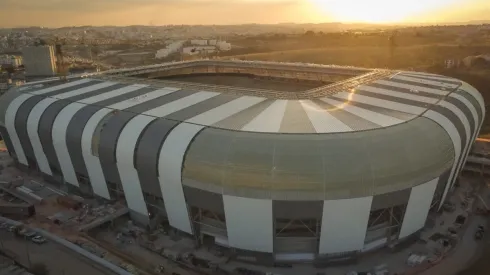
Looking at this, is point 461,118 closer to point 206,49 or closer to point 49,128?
point 49,128

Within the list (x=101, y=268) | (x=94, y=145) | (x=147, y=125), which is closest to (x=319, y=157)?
(x=147, y=125)

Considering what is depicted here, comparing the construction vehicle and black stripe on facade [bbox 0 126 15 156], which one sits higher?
black stripe on facade [bbox 0 126 15 156]

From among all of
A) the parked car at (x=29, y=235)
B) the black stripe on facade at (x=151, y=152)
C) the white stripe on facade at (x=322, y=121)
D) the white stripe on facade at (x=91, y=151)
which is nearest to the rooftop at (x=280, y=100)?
the white stripe on facade at (x=322, y=121)

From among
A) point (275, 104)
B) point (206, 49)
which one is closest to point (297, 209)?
point (275, 104)

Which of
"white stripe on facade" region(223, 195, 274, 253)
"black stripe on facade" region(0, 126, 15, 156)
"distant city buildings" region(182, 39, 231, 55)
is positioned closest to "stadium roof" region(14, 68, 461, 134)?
"black stripe on facade" region(0, 126, 15, 156)

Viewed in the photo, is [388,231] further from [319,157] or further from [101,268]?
[101,268]

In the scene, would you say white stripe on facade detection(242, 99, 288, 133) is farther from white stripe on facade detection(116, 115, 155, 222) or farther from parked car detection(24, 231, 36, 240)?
parked car detection(24, 231, 36, 240)

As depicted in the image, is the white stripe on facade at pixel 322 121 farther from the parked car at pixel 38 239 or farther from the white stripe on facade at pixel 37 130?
the white stripe on facade at pixel 37 130
